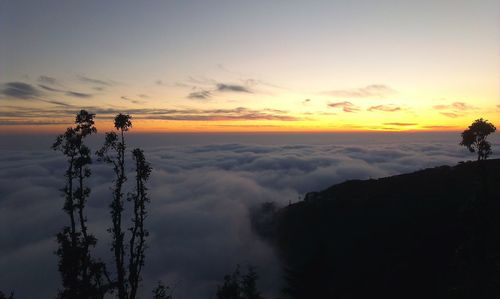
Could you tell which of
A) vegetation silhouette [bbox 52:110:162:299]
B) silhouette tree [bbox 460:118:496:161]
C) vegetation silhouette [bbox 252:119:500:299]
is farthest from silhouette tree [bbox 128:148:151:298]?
silhouette tree [bbox 460:118:496:161]

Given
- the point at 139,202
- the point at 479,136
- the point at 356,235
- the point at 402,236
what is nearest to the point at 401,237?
the point at 402,236

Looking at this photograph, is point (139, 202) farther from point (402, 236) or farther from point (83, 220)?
point (402, 236)

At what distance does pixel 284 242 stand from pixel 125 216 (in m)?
130

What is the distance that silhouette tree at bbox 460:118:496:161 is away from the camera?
1193 inches

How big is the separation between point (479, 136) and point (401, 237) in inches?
1201

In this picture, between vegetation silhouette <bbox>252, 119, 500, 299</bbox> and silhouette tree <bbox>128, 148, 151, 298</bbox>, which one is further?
vegetation silhouette <bbox>252, 119, 500, 299</bbox>

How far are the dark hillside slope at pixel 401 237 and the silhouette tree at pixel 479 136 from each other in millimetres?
1671

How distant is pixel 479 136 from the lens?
30.9m

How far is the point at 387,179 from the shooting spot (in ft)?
288

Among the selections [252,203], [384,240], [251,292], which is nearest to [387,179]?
[384,240]

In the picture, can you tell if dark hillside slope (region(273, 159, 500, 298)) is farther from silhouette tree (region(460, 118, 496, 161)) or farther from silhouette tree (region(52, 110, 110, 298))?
silhouette tree (region(52, 110, 110, 298))

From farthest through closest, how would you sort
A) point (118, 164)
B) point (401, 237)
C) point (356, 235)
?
point (356, 235) < point (401, 237) < point (118, 164)

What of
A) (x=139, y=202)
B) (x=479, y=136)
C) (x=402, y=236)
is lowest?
(x=402, y=236)

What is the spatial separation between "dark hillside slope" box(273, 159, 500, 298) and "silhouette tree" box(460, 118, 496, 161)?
1671mm
